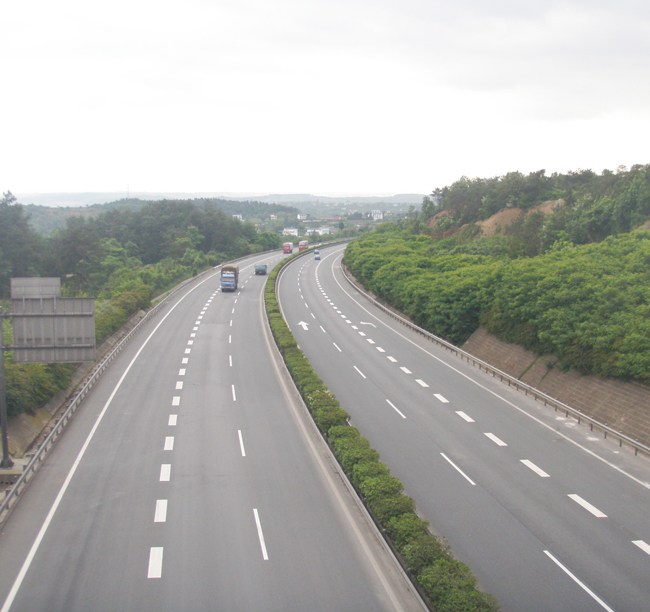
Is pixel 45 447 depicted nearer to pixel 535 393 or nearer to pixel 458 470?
pixel 458 470

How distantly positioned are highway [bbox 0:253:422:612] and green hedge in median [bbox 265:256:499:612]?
2.01 ft

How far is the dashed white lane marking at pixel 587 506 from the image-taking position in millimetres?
14977

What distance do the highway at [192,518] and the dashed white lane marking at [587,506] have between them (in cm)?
632

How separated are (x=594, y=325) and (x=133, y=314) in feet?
116

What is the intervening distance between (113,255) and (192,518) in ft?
273

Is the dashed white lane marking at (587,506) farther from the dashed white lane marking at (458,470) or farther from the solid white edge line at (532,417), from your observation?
the dashed white lane marking at (458,470)

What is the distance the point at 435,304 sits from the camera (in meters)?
37.0

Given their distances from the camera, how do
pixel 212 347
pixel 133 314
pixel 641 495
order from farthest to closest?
pixel 133 314 → pixel 212 347 → pixel 641 495

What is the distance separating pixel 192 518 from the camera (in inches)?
578

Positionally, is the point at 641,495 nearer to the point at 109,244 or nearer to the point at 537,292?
the point at 537,292

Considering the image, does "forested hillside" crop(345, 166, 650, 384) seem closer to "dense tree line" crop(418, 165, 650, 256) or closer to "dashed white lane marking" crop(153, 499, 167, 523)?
"dense tree line" crop(418, 165, 650, 256)

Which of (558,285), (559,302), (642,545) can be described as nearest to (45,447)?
(642,545)

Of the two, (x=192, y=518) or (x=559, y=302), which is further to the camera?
(x=559, y=302)

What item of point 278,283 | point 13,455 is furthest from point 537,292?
point 278,283
